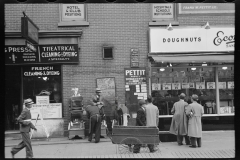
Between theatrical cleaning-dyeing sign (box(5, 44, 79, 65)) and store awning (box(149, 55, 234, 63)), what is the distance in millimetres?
3231

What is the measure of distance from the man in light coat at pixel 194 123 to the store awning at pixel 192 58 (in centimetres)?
191

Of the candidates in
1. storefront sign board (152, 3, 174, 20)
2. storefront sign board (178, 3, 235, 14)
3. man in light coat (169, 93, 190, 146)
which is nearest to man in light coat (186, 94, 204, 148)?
man in light coat (169, 93, 190, 146)

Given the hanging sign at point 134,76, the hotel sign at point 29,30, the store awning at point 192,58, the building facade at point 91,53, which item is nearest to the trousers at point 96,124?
the building facade at point 91,53

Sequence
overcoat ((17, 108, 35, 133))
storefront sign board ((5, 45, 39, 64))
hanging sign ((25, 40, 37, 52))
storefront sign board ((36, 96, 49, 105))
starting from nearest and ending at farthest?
1. overcoat ((17, 108, 35, 133))
2. hanging sign ((25, 40, 37, 52))
3. storefront sign board ((5, 45, 39, 64))
4. storefront sign board ((36, 96, 49, 105))

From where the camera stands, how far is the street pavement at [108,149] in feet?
31.6

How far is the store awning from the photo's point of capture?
491 inches

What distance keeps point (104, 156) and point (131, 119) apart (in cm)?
379

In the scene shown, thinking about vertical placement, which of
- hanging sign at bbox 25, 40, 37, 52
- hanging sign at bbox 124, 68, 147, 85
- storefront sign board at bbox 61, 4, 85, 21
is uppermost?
storefront sign board at bbox 61, 4, 85, 21

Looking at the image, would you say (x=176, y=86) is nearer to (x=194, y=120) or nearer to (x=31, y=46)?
(x=194, y=120)

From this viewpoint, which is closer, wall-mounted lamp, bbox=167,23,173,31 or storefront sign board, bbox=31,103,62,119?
storefront sign board, bbox=31,103,62,119

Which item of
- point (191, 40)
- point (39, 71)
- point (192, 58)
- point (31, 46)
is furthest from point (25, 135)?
point (191, 40)

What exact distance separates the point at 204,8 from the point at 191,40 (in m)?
1.42

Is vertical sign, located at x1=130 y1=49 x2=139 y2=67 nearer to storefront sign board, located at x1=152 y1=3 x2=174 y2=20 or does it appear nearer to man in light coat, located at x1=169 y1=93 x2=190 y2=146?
storefront sign board, located at x1=152 y1=3 x2=174 y2=20

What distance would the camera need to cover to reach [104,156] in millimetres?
9492
